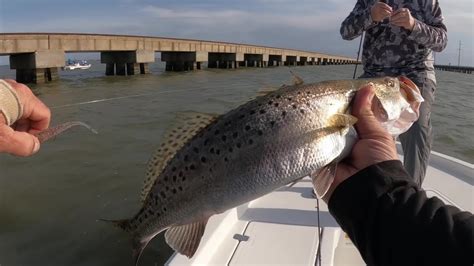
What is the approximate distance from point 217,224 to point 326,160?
75.1 inches

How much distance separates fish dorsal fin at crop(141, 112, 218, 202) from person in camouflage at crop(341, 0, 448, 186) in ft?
8.34

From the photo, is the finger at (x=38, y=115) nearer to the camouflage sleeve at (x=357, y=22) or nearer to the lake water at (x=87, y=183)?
the lake water at (x=87, y=183)

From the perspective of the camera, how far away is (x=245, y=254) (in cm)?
346

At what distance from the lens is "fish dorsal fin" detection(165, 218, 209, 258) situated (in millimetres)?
2251

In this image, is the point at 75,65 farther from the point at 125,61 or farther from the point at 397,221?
the point at 397,221

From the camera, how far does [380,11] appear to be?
4008 millimetres

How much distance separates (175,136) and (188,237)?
0.55 metres

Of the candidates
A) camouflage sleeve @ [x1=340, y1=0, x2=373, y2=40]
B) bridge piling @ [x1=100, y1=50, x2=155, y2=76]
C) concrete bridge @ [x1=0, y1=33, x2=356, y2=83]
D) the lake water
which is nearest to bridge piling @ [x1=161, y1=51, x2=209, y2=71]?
concrete bridge @ [x1=0, y1=33, x2=356, y2=83]

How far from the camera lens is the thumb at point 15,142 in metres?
1.86

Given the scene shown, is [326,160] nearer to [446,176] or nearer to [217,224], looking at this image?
[217,224]

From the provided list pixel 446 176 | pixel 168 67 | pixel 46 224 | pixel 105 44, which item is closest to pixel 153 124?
pixel 46 224

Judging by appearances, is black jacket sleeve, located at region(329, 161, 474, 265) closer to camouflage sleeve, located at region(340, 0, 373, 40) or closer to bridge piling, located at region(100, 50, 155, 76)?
camouflage sleeve, located at region(340, 0, 373, 40)

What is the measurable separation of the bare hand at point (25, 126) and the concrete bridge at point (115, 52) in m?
22.4

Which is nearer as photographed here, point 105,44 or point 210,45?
point 105,44
